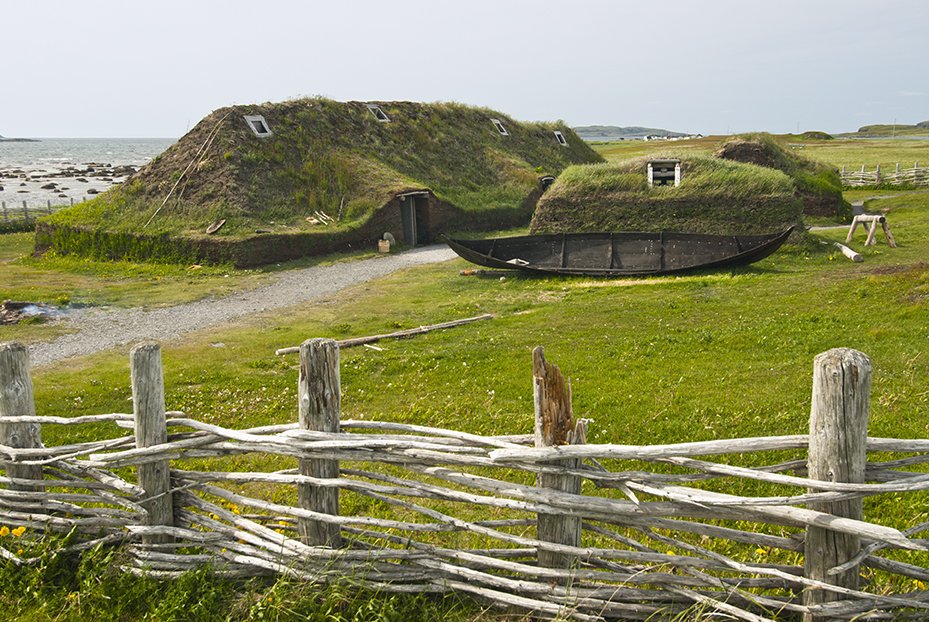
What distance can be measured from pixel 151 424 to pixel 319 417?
1.33 metres

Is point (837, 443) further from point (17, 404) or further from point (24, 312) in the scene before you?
point (24, 312)

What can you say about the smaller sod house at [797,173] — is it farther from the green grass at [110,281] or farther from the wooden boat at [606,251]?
the green grass at [110,281]

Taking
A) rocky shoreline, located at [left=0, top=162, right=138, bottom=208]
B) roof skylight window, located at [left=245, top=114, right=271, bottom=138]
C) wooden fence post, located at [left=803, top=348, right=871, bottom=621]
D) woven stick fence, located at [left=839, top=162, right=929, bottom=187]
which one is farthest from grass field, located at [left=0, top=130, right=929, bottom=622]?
rocky shoreline, located at [left=0, top=162, right=138, bottom=208]

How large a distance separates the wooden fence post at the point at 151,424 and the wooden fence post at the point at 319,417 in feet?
3.64

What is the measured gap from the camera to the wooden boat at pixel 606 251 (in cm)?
2539

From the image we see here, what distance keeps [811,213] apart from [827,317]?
22.7 m

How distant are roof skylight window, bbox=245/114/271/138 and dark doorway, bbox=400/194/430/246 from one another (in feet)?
23.4

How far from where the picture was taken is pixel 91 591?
557 cm

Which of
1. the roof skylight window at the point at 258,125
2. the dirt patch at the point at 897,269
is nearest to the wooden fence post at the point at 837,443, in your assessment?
the dirt patch at the point at 897,269

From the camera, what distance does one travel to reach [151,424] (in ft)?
18.3

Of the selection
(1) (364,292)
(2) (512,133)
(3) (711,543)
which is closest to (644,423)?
(3) (711,543)

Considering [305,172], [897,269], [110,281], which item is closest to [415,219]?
[305,172]

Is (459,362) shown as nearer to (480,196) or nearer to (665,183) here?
(665,183)

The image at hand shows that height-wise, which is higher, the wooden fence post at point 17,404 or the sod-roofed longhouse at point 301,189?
the sod-roofed longhouse at point 301,189
